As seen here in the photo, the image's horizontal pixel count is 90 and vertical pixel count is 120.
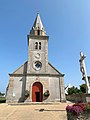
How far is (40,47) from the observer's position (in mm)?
27703

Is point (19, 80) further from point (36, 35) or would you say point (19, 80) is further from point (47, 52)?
point (36, 35)

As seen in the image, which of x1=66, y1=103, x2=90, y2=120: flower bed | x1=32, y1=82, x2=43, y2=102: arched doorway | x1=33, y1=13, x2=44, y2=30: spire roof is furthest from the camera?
x1=33, y1=13, x2=44, y2=30: spire roof

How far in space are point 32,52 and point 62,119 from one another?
19.4 m

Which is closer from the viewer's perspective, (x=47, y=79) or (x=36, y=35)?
(x=47, y=79)

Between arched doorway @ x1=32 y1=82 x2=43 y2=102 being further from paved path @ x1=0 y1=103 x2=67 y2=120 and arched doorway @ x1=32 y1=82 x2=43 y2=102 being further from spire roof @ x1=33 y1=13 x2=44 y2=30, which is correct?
spire roof @ x1=33 y1=13 x2=44 y2=30

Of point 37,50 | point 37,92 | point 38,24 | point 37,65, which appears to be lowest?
point 37,92

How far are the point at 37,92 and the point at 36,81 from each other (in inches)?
82.9

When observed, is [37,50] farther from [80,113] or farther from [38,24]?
[80,113]

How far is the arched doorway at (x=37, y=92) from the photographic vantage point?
2397 cm

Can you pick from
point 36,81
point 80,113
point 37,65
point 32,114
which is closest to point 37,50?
point 37,65

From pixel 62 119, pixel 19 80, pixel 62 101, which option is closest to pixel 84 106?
pixel 62 119

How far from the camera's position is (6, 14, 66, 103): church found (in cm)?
2342

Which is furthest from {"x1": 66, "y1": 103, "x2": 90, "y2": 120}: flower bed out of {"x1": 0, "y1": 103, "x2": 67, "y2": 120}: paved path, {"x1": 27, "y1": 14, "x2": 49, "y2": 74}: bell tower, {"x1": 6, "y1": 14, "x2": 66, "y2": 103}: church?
{"x1": 27, "y1": 14, "x2": 49, "y2": 74}: bell tower

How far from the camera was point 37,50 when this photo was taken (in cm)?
2719
